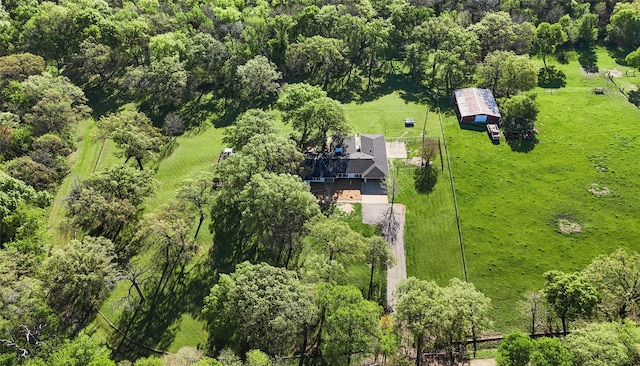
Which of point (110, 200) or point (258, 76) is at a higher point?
point (258, 76)

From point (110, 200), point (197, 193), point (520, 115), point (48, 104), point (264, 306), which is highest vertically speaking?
point (520, 115)

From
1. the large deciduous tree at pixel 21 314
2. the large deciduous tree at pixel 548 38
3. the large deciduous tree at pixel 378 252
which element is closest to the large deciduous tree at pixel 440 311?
the large deciduous tree at pixel 378 252

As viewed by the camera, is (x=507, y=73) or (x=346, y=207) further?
(x=507, y=73)

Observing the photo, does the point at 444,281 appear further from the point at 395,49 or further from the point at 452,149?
the point at 395,49

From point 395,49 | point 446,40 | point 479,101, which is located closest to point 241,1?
point 395,49

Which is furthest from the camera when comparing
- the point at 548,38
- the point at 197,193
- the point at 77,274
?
the point at 548,38

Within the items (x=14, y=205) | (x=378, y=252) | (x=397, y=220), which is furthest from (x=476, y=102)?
(x=14, y=205)

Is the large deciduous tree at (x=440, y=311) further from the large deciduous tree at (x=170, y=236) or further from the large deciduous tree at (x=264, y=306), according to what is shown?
the large deciduous tree at (x=170, y=236)

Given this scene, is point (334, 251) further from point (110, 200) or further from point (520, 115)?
point (520, 115)

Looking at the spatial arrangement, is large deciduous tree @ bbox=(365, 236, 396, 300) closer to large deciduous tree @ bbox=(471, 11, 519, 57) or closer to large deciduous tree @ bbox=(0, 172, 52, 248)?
large deciduous tree @ bbox=(0, 172, 52, 248)
